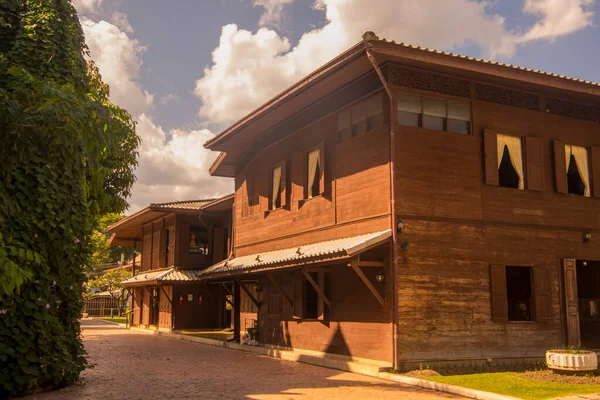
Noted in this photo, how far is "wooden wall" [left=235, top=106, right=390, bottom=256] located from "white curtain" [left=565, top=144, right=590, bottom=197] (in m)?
5.31

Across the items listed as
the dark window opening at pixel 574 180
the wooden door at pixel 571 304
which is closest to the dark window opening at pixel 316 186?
the wooden door at pixel 571 304

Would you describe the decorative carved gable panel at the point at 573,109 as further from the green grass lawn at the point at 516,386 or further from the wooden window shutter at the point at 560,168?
the green grass lawn at the point at 516,386

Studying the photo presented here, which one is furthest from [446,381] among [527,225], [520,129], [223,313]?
[223,313]

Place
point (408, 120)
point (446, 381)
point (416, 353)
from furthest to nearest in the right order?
point (408, 120) → point (416, 353) → point (446, 381)

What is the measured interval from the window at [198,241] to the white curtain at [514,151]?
16823mm

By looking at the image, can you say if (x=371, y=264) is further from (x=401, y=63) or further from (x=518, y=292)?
(x=518, y=292)

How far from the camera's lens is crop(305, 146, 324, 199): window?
51.4 feet

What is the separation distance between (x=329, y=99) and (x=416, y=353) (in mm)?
Answer: 6815

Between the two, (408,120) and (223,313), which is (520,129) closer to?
(408,120)

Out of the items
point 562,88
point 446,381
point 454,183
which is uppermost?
point 562,88

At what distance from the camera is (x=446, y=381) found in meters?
10.6

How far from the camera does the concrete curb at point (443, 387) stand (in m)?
8.98

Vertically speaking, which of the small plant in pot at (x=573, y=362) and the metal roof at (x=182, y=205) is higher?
the metal roof at (x=182, y=205)

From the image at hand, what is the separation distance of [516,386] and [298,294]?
23.5 feet
